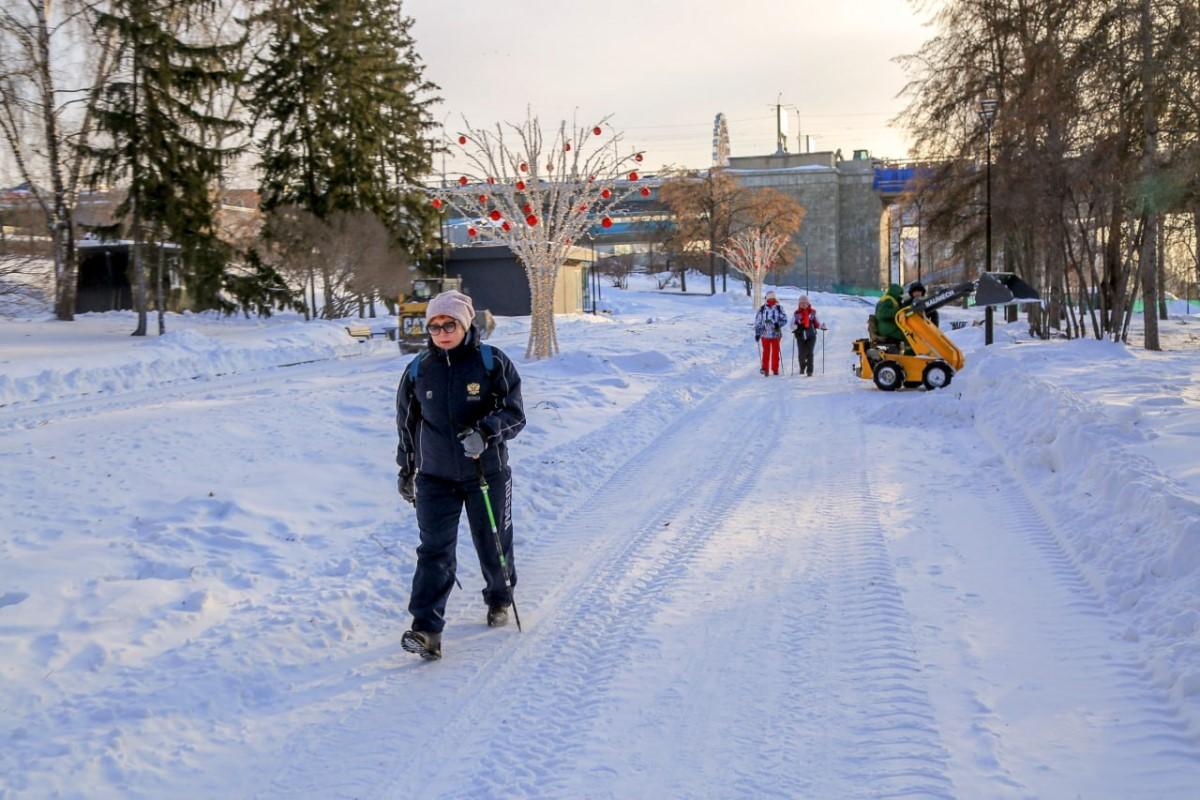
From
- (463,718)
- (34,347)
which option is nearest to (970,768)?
(463,718)

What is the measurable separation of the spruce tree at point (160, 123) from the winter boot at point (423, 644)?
28.4 m

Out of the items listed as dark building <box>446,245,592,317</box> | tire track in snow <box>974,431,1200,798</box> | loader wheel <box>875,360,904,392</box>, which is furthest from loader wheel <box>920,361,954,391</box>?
dark building <box>446,245,592,317</box>

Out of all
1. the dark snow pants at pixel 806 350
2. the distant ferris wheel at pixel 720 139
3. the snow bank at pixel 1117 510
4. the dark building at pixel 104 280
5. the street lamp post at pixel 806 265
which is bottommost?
the snow bank at pixel 1117 510

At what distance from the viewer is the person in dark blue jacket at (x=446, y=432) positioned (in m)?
5.35

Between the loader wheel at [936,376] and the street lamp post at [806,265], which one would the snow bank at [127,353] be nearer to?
the loader wheel at [936,376]

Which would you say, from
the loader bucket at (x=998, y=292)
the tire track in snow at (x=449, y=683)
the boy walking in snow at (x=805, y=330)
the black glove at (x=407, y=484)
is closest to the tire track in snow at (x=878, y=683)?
the tire track in snow at (x=449, y=683)

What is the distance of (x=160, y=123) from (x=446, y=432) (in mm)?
29657

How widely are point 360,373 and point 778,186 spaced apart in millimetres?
86515

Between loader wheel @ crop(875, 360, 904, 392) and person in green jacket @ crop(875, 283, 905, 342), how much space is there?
586 mm

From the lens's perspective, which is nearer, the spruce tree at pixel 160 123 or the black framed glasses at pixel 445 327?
the black framed glasses at pixel 445 327

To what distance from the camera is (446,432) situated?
17.9ft

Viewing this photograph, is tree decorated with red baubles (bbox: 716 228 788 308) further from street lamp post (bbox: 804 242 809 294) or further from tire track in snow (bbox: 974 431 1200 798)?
tire track in snow (bbox: 974 431 1200 798)

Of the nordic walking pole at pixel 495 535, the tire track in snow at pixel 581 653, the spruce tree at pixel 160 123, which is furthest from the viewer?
the spruce tree at pixel 160 123

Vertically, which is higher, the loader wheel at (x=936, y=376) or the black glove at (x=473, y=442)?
the black glove at (x=473, y=442)
